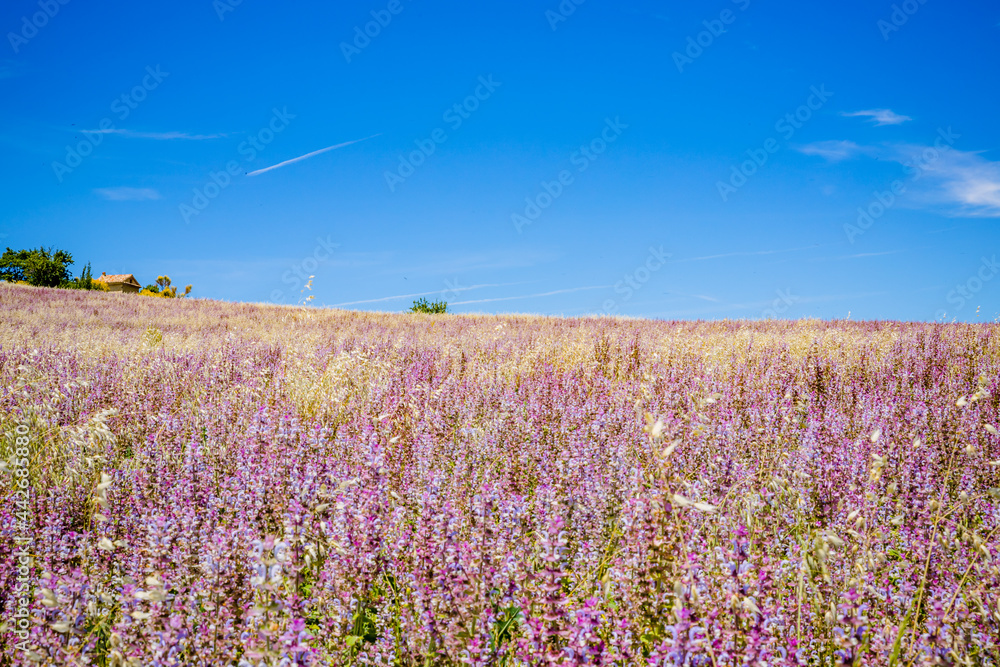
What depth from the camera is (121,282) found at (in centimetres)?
7756

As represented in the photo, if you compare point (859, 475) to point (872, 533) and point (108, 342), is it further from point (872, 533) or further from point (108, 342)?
point (108, 342)

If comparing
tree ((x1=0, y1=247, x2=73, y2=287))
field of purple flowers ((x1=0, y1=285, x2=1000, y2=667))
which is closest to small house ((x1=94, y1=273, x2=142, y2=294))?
tree ((x1=0, y1=247, x2=73, y2=287))

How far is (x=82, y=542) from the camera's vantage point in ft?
7.86

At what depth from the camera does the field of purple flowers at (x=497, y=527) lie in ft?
5.30

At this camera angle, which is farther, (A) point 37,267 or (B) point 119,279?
(B) point 119,279

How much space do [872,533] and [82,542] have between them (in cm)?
349

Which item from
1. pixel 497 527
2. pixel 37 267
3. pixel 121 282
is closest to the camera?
pixel 497 527

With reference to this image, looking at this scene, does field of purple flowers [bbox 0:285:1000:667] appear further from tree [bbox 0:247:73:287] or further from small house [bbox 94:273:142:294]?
small house [bbox 94:273:142:294]

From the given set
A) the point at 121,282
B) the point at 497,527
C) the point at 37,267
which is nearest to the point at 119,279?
the point at 121,282

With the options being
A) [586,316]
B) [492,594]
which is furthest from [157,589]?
[586,316]

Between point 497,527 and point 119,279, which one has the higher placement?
point 119,279

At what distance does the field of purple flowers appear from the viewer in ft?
5.30

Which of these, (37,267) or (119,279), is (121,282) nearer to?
(119,279)

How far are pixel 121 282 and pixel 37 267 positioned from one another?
27.1 metres
